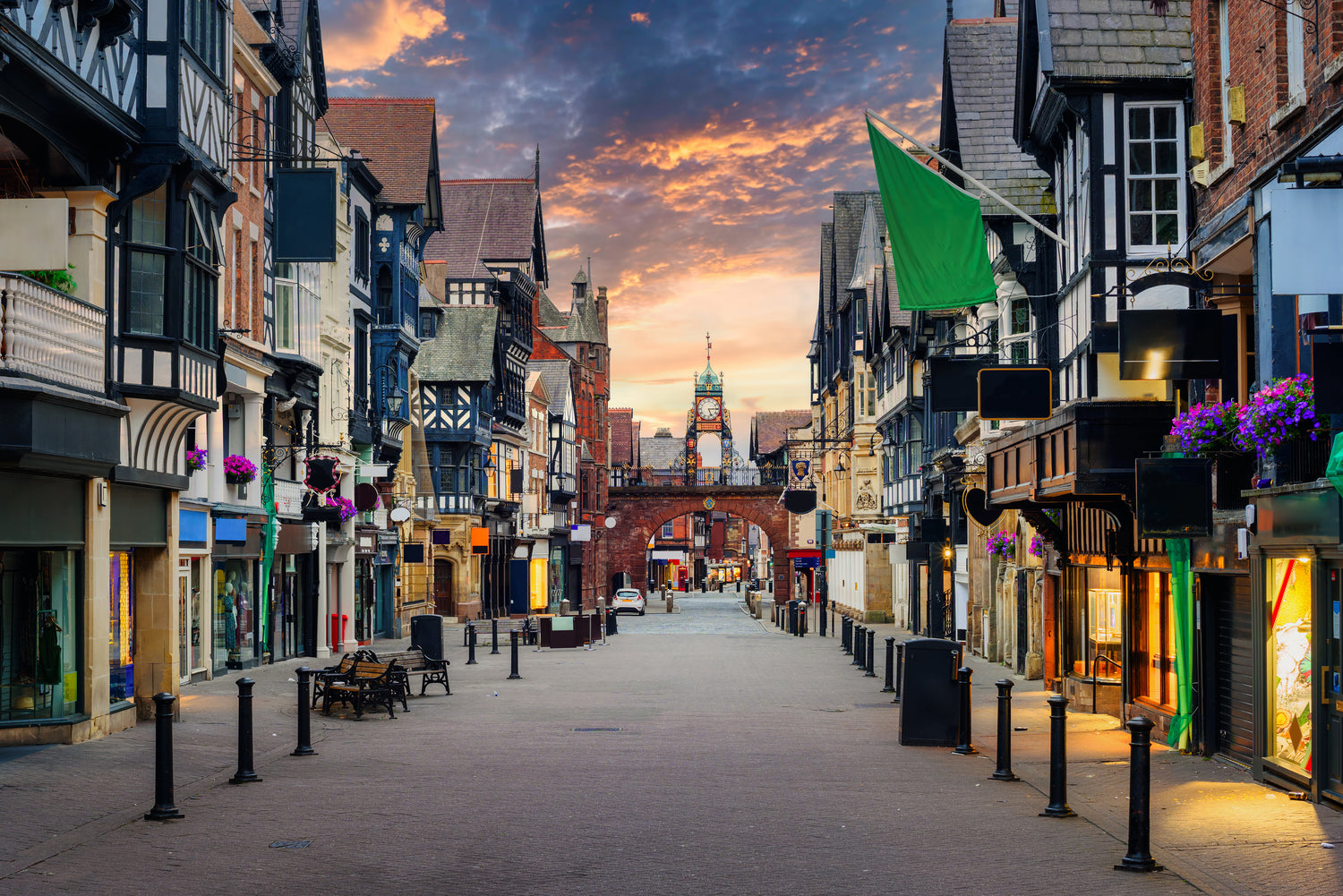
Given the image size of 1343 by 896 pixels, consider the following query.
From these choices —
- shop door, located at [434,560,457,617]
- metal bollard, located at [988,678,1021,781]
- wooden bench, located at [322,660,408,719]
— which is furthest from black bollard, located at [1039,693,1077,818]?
shop door, located at [434,560,457,617]

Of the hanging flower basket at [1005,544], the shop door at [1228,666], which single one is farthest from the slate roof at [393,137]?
the shop door at [1228,666]

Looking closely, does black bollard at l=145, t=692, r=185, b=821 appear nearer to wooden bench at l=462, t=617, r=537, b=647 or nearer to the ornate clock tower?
wooden bench at l=462, t=617, r=537, b=647

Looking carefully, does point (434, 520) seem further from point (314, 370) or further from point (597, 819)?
point (597, 819)

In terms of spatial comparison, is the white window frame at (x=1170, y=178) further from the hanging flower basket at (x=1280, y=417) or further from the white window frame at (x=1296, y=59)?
the hanging flower basket at (x=1280, y=417)

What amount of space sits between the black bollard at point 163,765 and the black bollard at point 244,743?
1.56 metres

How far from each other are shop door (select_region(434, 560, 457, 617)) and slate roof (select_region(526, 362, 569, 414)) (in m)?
22.9

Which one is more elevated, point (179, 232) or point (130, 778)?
point (179, 232)

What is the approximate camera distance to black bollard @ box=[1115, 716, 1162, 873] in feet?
29.7

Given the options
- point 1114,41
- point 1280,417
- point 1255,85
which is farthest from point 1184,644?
A: point 1114,41

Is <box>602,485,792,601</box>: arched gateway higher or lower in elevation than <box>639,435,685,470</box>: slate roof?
lower

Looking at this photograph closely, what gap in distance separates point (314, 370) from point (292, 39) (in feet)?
23.8

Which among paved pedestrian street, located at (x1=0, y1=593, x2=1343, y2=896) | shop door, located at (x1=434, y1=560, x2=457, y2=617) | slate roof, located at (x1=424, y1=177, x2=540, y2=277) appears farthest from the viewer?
slate roof, located at (x1=424, y1=177, x2=540, y2=277)

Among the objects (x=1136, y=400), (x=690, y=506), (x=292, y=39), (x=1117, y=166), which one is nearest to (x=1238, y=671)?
(x=1136, y=400)

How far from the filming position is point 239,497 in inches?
1055
